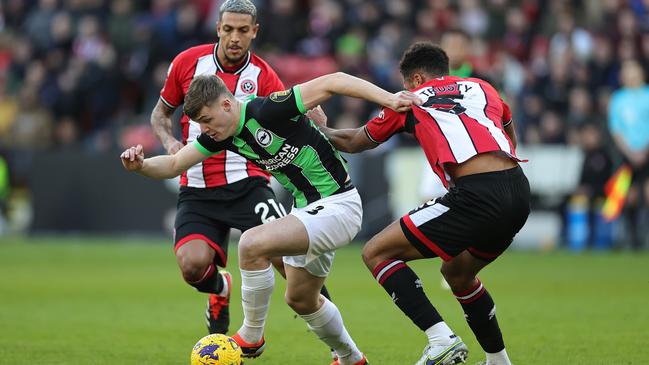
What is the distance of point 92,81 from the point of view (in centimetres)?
2262

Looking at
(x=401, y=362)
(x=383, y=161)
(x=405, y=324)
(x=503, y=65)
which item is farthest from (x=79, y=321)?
(x=503, y=65)

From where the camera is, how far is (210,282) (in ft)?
28.7

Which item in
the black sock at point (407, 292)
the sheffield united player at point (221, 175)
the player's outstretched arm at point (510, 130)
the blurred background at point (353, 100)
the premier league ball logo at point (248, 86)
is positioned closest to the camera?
the black sock at point (407, 292)

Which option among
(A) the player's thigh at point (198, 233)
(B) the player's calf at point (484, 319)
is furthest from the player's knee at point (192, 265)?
(B) the player's calf at point (484, 319)

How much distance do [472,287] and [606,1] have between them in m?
15.4

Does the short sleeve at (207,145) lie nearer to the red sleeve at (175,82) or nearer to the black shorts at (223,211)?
the black shorts at (223,211)

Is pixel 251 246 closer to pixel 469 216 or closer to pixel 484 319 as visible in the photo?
pixel 469 216

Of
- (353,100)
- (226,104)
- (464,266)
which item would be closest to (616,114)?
(353,100)

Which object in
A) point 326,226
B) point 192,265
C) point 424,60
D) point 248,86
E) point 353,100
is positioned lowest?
point 353,100

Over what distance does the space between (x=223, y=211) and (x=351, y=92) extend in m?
2.11

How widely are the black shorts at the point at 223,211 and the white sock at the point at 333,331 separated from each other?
4.74 ft

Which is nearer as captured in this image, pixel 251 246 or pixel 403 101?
pixel 403 101

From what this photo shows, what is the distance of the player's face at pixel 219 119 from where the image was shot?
23.8ft

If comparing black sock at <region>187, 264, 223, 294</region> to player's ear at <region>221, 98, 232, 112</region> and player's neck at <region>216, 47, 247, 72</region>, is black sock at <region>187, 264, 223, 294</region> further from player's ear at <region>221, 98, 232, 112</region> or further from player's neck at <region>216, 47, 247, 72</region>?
player's ear at <region>221, 98, 232, 112</region>
